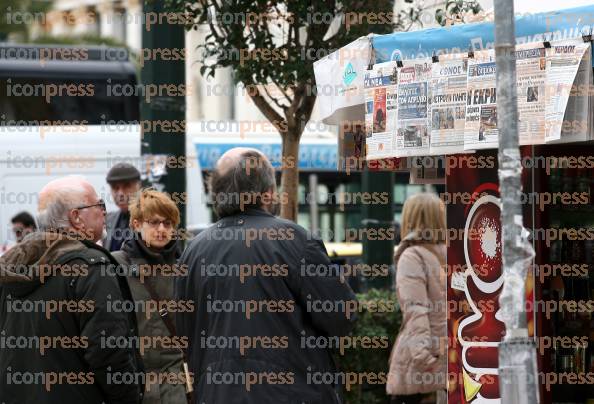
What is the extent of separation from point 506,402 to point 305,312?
103 centimetres

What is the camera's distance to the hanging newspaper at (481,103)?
17.3 ft

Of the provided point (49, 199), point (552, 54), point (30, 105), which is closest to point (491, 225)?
point (552, 54)

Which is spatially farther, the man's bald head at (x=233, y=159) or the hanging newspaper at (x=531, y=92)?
the man's bald head at (x=233, y=159)

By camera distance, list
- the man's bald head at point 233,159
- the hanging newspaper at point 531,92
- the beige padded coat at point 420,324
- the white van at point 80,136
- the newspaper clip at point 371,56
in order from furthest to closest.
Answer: the white van at point 80,136 → the beige padded coat at point 420,324 → the newspaper clip at point 371,56 → the man's bald head at point 233,159 → the hanging newspaper at point 531,92

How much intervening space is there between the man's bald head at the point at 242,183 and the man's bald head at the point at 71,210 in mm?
630

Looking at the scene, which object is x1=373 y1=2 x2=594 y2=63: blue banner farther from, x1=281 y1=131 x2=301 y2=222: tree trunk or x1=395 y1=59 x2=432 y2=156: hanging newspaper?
x1=281 y1=131 x2=301 y2=222: tree trunk

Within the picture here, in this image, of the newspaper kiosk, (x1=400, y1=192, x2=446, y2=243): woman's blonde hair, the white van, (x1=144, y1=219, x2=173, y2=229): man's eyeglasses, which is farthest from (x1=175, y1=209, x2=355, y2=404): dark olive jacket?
the white van

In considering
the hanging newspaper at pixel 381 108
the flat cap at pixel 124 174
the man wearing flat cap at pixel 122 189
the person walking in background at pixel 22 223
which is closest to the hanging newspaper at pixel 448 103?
the hanging newspaper at pixel 381 108

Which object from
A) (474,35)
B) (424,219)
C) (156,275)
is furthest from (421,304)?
(474,35)

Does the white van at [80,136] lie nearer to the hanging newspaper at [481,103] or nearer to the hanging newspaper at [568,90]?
the hanging newspaper at [481,103]

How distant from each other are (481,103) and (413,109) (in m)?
0.43

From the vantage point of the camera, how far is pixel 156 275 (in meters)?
6.60

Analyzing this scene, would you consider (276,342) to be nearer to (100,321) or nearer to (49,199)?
(100,321)

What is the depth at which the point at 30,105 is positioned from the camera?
1744 centimetres
